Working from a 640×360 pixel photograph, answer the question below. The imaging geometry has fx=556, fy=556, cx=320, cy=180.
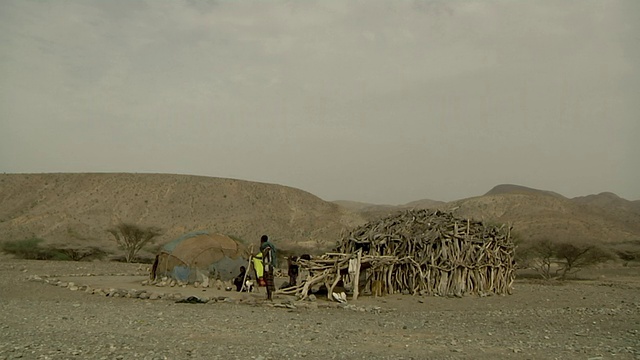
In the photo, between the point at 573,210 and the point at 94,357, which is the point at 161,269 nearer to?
the point at 94,357

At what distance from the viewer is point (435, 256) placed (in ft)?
59.1

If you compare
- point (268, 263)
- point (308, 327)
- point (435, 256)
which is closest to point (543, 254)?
point (435, 256)

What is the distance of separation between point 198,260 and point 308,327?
34.0 ft

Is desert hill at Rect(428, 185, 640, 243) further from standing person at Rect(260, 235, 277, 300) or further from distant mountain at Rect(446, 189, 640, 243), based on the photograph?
standing person at Rect(260, 235, 277, 300)

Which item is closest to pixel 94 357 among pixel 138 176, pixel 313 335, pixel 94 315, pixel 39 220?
pixel 313 335

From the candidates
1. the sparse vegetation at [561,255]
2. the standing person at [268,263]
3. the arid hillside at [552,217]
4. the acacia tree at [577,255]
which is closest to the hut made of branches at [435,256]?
the standing person at [268,263]

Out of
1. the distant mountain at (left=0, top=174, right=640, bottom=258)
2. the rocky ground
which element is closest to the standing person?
the rocky ground

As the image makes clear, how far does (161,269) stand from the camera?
20750 millimetres

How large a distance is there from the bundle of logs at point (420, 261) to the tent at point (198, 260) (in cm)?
457

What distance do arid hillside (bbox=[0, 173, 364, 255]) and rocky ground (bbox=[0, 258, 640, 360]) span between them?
35.2 meters

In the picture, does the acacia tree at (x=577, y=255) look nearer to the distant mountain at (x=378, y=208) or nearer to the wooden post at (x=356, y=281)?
the distant mountain at (x=378, y=208)

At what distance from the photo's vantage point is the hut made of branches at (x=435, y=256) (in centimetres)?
1780

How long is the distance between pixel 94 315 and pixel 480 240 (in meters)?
12.1

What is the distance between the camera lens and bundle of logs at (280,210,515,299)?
1727 cm
